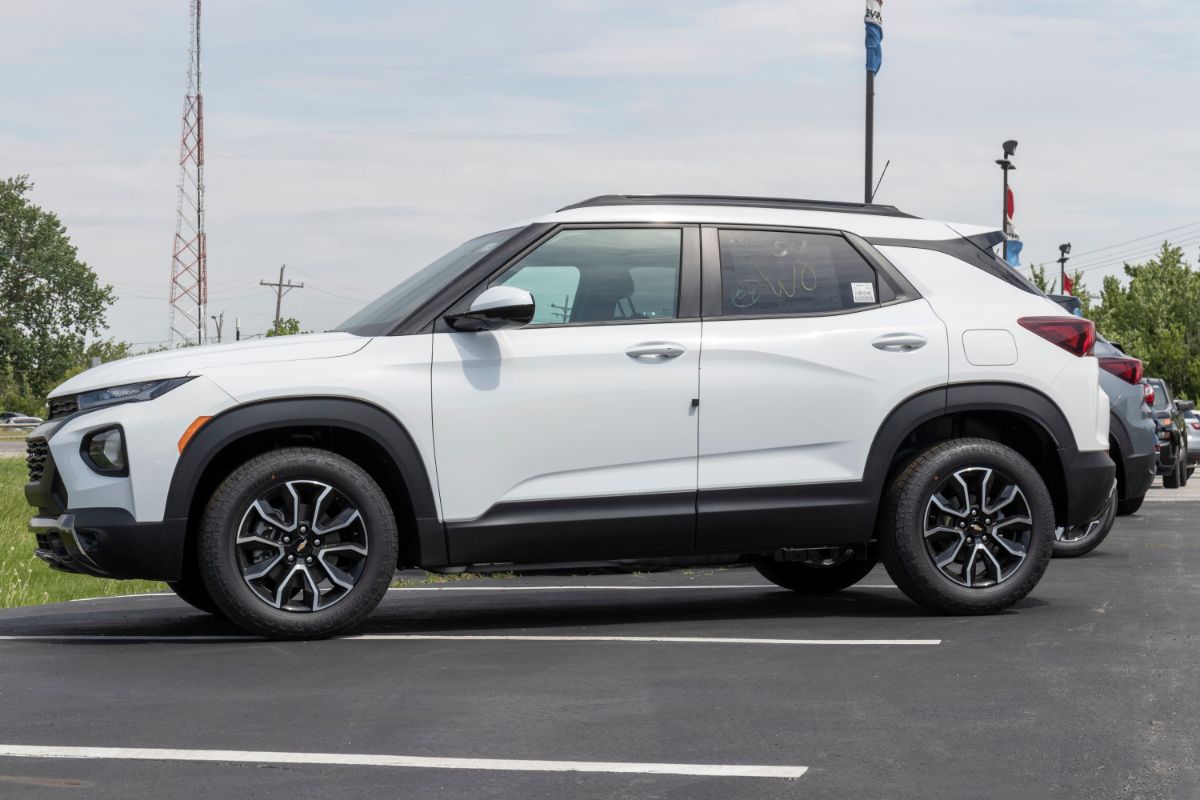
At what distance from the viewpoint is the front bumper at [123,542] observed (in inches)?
263

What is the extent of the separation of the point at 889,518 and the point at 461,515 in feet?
6.66

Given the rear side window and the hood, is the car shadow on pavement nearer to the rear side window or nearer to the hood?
the hood

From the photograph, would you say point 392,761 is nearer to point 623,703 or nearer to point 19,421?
point 623,703

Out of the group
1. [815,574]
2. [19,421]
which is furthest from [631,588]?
[19,421]

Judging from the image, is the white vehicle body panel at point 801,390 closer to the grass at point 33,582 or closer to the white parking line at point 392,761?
the white parking line at point 392,761

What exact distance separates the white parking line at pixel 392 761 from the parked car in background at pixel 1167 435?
31.6 feet

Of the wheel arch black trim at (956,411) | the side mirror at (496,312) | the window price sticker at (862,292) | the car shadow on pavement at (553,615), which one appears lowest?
the car shadow on pavement at (553,615)

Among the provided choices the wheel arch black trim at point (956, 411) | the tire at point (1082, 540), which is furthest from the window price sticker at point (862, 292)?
the tire at point (1082, 540)

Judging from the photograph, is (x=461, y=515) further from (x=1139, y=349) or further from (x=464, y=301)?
(x=1139, y=349)

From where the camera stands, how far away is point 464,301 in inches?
281

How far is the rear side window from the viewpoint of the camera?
24.5 feet

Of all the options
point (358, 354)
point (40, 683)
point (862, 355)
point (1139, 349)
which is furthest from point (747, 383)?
point (1139, 349)

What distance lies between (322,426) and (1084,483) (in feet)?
12.1

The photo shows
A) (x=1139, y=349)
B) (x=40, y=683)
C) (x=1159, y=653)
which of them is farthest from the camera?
(x=1139, y=349)
